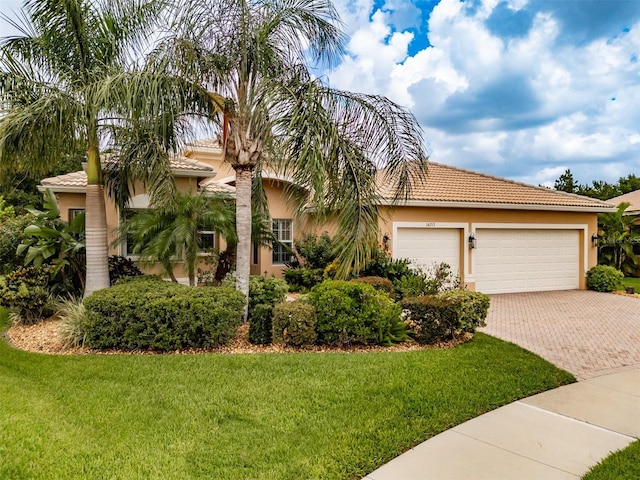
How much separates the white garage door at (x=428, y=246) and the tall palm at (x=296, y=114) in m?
5.11

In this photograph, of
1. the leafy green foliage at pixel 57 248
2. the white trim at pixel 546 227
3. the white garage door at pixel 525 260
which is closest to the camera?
the leafy green foliage at pixel 57 248

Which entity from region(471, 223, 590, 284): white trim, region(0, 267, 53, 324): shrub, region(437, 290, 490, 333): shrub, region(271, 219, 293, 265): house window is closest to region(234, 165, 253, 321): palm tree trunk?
region(437, 290, 490, 333): shrub

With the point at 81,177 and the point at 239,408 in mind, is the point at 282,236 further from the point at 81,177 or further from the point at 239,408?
the point at 239,408

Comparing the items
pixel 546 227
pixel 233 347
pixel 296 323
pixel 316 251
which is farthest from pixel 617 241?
pixel 233 347

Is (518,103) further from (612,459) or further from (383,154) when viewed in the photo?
(612,459)

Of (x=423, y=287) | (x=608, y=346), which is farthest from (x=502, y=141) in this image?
(x=608, y=346)

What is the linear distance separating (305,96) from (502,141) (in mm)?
10568

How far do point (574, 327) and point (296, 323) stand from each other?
715cm

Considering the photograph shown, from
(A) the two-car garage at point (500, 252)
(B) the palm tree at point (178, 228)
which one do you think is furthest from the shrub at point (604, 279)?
(B) the palm tree at point (178, 228)

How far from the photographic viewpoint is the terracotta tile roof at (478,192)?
48.8ft

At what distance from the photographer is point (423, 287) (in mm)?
11055

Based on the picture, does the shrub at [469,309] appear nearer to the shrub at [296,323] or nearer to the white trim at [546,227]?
the shrub at [296,323]

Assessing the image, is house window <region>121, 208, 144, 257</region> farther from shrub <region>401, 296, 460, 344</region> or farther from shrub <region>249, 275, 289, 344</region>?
shrub <region>401, 296, 460, 344</region>

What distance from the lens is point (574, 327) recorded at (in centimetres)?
1012
